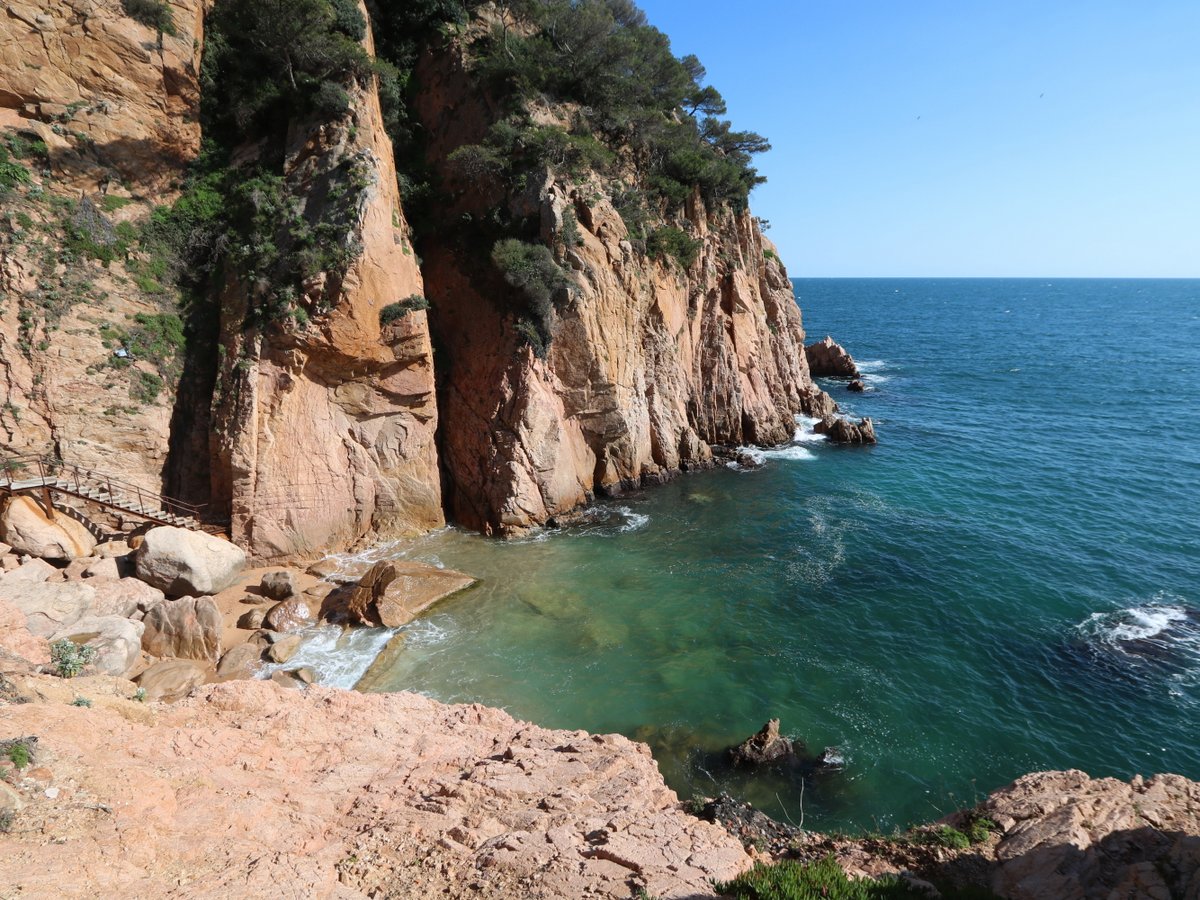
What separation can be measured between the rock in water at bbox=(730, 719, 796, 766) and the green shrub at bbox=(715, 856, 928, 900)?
5.96 m

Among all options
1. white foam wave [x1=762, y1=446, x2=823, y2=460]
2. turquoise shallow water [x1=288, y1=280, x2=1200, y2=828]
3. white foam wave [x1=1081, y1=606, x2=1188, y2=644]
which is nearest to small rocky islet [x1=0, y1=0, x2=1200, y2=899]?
white foam wave [x1=762, y1=446, x2=823, y2=460]

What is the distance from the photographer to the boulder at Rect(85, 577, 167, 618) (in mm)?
16609

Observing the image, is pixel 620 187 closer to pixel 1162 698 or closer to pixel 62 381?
pixel 62 381

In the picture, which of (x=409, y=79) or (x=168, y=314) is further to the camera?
(x=409, y=79)

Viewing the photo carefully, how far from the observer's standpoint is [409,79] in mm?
32594

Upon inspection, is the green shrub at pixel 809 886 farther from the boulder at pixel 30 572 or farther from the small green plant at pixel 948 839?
the boulder at pixel 30 572

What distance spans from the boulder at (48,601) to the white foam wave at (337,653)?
4.72m

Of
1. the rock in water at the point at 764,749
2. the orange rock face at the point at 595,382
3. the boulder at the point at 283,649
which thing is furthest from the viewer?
the orange rock face at the point at 595,382

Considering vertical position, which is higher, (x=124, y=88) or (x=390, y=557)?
(x=124, y=88)

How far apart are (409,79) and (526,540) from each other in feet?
82.3

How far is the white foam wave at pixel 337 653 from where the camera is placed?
656 inches

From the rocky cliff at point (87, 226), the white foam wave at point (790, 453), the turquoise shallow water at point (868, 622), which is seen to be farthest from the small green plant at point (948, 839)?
the white foam wave at point (790, 453)

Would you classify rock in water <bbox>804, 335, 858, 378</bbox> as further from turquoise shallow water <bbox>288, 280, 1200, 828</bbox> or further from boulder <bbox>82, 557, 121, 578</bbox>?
boulder <bbox>82, 557, 121, 578</bbox>

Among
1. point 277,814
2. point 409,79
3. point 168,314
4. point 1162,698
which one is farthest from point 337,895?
point 409,79
